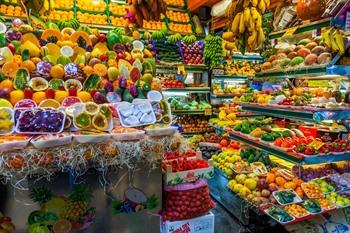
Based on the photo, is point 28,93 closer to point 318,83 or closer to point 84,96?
point 84,96

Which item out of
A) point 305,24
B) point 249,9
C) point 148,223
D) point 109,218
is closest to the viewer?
point 109,218

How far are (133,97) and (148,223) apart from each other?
3.45 ft

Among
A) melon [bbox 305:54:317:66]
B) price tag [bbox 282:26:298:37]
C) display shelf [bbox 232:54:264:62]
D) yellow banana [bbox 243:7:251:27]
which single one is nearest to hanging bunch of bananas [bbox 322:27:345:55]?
melon [bbox 305:54:317:66]

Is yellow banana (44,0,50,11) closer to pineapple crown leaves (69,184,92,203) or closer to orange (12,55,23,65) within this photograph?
orange (12,55,23,65)

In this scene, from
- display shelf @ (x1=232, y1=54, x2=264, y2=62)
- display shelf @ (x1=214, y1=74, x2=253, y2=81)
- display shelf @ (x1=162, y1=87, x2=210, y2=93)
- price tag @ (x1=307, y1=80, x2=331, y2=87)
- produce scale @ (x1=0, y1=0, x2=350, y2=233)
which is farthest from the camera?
display shelf @ (x1=232, y1=54, x2=264, y2=62)

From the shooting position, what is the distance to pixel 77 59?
8.07ft

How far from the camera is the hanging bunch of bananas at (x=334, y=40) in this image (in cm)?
287

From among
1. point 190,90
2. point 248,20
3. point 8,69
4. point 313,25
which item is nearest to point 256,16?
point 248,20

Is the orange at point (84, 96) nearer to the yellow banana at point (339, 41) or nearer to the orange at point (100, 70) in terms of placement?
the orange at point (100, 70)

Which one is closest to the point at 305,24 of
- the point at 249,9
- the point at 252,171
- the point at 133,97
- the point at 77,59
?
the point at 249,9

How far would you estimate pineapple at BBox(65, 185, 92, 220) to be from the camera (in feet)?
6.62

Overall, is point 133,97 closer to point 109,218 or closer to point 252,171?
point 109,218

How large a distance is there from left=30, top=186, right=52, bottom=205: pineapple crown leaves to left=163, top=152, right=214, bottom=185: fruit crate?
936 mm

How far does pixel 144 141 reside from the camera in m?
1.96
